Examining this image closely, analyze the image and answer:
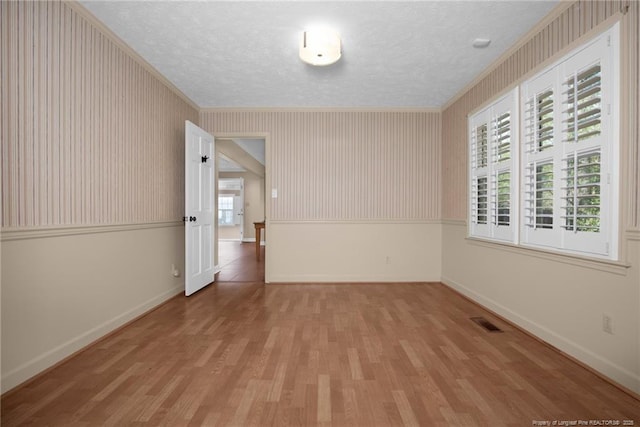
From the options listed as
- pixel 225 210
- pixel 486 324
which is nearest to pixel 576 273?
pixel 486 324

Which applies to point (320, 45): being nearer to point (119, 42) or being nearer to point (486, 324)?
point (119, 42)

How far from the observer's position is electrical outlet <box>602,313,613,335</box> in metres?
1.89

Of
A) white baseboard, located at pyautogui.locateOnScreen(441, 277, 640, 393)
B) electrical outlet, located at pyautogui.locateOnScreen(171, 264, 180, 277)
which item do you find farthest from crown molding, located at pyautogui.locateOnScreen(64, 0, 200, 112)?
white baseboard, located at pyautogui.locateOnScreen(441, 277, 640, 393)

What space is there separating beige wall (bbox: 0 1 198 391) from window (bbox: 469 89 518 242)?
11.8 ft

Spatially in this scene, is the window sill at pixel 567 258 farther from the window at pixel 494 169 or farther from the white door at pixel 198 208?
the white door at pixel 198 208

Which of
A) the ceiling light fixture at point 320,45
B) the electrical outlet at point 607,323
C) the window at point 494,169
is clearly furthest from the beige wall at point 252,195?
the electrical outlet at point 607,323

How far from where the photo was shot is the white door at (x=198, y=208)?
3635 mm

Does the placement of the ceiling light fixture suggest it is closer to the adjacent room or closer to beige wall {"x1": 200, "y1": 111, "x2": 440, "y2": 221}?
the adjacent room

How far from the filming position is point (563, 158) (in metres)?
2.21

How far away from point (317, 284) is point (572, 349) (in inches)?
112

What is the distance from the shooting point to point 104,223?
8.35ft

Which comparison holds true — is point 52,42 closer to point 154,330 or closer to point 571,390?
point 154,330

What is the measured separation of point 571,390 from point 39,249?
335cm

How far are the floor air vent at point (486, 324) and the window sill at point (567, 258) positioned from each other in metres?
0.70
